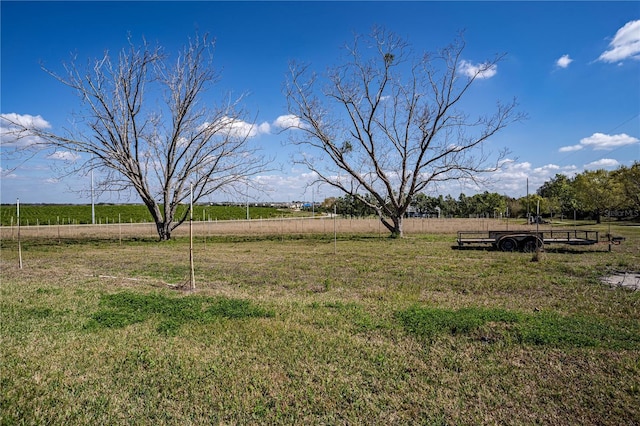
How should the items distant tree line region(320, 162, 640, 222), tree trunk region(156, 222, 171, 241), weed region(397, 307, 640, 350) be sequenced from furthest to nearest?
distant tree line region(320, 162, 640, 222) → tree trunk region(156, 222, 171, 241) → weed region(397, 307, 640, 350)

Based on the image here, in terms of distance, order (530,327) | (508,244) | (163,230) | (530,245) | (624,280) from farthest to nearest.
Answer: (163,230) < (508,244) < (530,245) < (624,280) < (530,327)

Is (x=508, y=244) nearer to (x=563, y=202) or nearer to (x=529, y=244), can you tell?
(x=529, y=244)

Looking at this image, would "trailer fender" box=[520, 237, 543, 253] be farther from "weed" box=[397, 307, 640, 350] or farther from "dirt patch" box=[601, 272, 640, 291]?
"weed" box=[397, 307, 640, 350]

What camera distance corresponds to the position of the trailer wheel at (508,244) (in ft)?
54.3

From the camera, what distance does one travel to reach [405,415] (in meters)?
3.49

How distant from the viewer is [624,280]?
963cm

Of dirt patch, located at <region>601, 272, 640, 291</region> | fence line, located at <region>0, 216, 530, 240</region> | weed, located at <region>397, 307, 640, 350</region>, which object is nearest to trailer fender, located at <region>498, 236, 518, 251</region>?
dirt patch, located at <region>601, 272, 640, 291</region>

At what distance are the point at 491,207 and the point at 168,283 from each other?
96.9 metres

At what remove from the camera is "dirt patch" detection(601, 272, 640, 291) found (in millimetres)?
8945

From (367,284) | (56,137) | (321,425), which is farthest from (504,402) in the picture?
(56,137)

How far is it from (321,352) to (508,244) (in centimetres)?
1420

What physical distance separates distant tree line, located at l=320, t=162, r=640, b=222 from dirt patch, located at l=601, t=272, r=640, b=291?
38.9 ft

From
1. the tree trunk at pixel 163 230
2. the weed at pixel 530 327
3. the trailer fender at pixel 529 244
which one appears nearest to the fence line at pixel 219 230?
the tree trunk at pixel 163 230

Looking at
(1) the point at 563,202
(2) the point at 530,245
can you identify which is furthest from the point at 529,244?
(1) the point at 563,202
